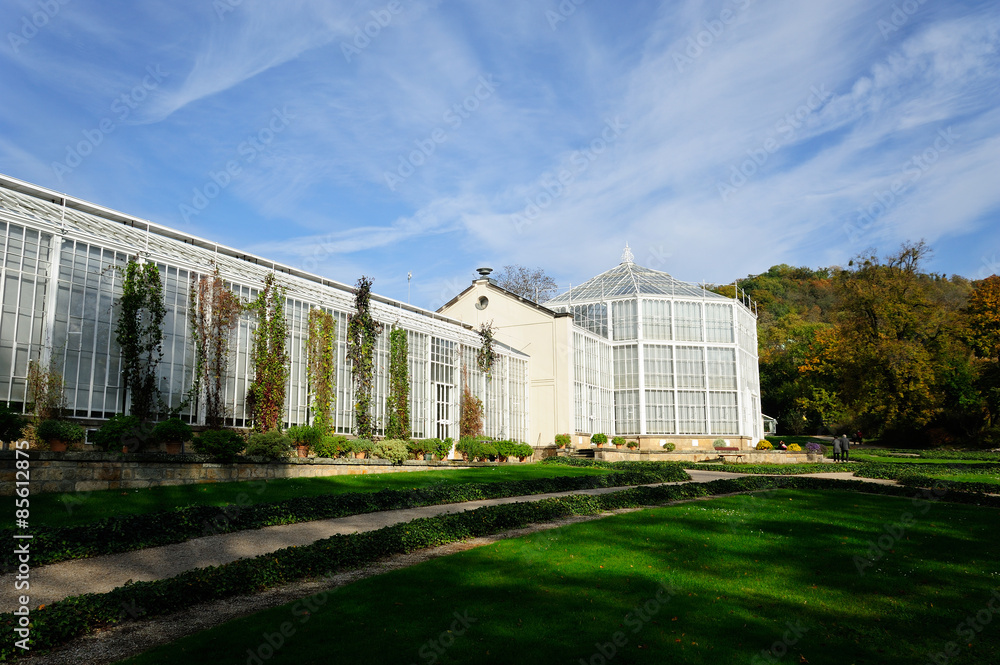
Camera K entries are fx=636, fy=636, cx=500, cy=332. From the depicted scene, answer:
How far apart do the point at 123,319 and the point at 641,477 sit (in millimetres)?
17447

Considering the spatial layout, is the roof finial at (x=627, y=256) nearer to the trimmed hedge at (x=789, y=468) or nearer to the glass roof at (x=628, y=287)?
the glass roof at (x=628, y=287)

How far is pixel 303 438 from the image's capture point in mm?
19984

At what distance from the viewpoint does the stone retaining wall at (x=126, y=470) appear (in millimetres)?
12914

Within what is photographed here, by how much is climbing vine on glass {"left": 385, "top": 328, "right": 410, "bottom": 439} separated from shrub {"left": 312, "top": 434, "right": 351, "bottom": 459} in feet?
17.9

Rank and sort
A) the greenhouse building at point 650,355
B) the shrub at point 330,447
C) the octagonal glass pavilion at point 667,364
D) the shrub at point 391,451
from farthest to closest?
the octagonal glass pavilion at point 667,364
the greenhouse building at point 650,355
the shrub at point 391,451
the shrub at point 330,447

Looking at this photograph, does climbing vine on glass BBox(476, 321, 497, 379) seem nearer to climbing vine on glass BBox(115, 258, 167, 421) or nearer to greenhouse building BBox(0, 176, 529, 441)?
greenhouse building BBox(0, 176, 529, 441)

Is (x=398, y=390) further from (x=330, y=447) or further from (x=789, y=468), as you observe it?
(x=789, y=468)

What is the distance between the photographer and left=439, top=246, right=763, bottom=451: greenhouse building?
140 feet

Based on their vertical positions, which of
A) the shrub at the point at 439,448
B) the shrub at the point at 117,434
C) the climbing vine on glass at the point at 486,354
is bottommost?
the shrub at the point at 439,448

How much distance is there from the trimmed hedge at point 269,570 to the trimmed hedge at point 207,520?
2.46m

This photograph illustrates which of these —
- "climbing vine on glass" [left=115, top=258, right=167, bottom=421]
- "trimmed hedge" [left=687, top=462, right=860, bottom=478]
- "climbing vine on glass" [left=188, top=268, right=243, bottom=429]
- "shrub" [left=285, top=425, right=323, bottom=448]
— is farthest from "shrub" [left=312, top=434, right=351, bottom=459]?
"trimmed hedge" [left=687, top=462, right=860, bottom=478]

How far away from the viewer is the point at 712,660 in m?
5.76

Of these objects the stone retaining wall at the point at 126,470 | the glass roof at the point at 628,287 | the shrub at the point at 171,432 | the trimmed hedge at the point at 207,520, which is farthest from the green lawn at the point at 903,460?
the shrub at the point at 171,432

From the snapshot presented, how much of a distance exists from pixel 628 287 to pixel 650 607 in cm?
4060
